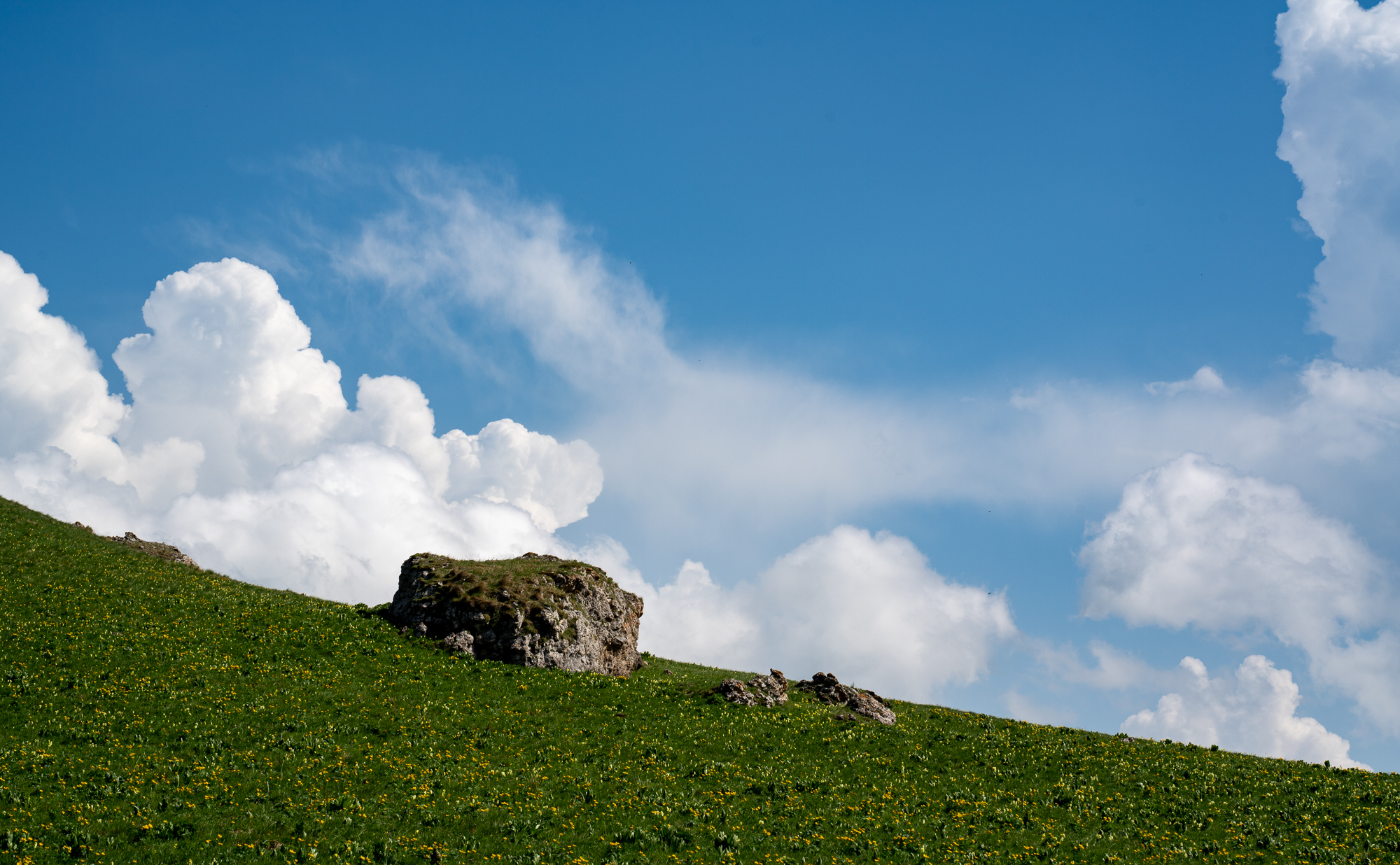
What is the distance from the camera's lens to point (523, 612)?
155ft

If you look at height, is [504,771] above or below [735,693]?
below

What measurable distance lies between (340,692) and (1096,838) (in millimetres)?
35025

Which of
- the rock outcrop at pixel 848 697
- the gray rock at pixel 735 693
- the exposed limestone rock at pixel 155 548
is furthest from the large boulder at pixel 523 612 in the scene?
the exposed limestone rock at pixel 155 548

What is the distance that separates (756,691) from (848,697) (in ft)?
21.7

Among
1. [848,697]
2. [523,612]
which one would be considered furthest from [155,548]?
[848,697]

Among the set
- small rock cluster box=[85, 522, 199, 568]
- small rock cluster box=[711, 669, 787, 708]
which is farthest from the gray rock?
small rock cluster box=[85, 522, 199, 568]

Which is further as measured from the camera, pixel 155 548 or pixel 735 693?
pixel 155 548

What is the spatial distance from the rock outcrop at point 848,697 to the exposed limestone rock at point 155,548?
50.6 m

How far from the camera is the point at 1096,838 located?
25.9m

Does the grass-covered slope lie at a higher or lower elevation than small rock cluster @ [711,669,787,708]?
lower

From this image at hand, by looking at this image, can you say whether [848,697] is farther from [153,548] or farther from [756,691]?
[153,548]

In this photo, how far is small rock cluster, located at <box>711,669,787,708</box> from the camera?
42.6 meters

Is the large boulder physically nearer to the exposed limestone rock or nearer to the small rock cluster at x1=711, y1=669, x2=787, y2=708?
the small rock cluster at x1=711, y1=669, x2=787, y2=708

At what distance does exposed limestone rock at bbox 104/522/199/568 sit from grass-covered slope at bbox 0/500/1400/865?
11.8 m
